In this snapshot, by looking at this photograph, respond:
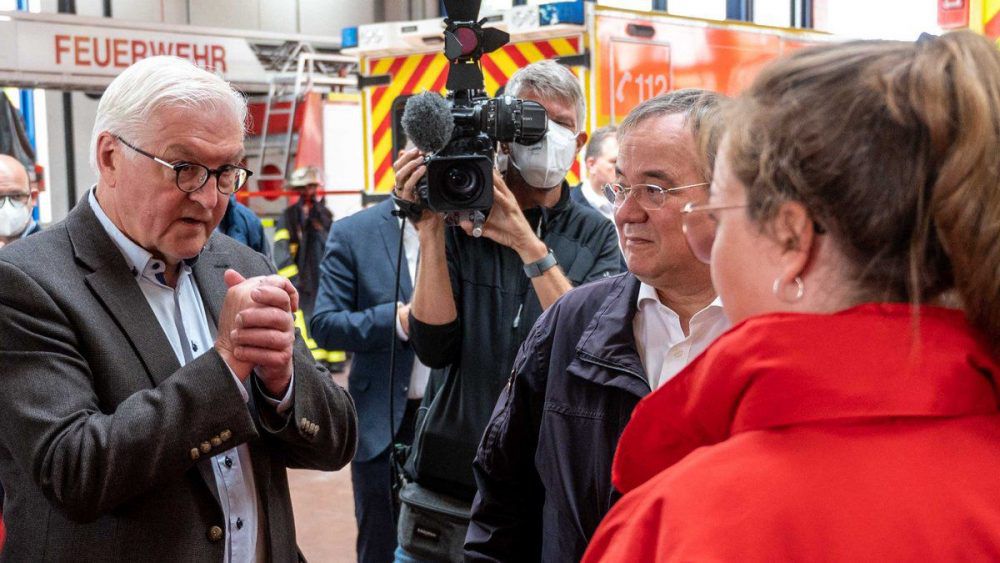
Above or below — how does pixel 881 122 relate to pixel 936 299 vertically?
above

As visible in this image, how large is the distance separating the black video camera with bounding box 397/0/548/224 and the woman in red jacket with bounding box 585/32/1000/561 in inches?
57.3

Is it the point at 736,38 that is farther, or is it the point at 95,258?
the point at 736,38

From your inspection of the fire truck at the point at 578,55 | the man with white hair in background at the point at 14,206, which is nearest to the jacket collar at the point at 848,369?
the man with white hair in background at the point at 14,206

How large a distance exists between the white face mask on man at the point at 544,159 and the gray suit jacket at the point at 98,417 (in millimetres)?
963

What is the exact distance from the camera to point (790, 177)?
930mm

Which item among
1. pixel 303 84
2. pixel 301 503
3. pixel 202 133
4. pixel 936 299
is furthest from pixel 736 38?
pixel 936 299

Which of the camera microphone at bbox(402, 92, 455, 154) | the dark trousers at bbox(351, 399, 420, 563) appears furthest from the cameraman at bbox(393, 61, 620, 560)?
the dark trousers at bbox(351, 399, 420, 563)

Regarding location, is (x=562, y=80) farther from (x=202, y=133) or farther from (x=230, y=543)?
(x=230, y=543)

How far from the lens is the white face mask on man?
2.59 m

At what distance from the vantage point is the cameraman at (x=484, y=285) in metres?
2.41

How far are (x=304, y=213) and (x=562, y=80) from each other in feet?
21.3

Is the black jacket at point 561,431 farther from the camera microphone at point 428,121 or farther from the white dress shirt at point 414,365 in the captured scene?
the white dress shirt at point 414,365

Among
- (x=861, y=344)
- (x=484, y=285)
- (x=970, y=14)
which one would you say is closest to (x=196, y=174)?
(x=484, y=285)

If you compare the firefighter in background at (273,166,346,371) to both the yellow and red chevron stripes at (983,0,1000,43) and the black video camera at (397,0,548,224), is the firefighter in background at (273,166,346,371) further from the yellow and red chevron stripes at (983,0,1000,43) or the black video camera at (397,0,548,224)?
the black video camera at (397,0,548,224)
